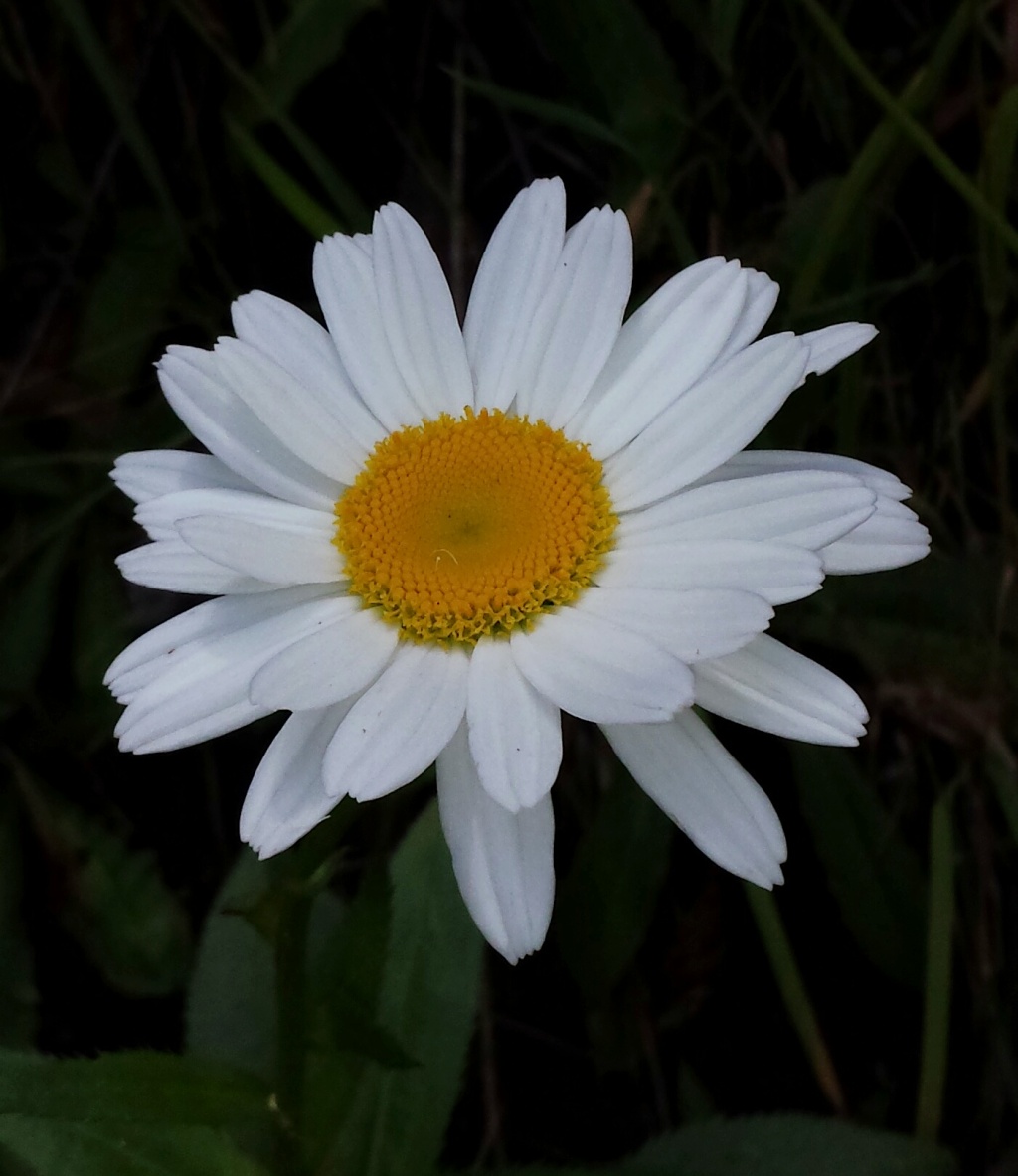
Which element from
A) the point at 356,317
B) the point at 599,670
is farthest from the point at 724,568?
the point at 356,317

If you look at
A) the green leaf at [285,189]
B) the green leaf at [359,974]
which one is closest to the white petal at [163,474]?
the green leaf at [359,974]

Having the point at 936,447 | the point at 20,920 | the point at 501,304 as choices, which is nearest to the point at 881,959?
the point at 936,447

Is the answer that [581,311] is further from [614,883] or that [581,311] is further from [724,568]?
[614,883]

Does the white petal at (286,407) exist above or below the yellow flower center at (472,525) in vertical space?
above

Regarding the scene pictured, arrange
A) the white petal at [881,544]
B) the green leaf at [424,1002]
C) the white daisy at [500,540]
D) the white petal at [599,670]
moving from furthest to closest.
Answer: the green leaf at [424,1002] → the white petal at [881,544] → the white daisy at [500,540] → the white petal at [599,670]

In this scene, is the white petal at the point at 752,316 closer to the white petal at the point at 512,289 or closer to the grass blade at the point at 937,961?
the white petal at the point at 512,289

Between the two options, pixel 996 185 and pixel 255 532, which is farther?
pixel 996 185

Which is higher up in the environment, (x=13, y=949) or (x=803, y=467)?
(x=803, y=467)
